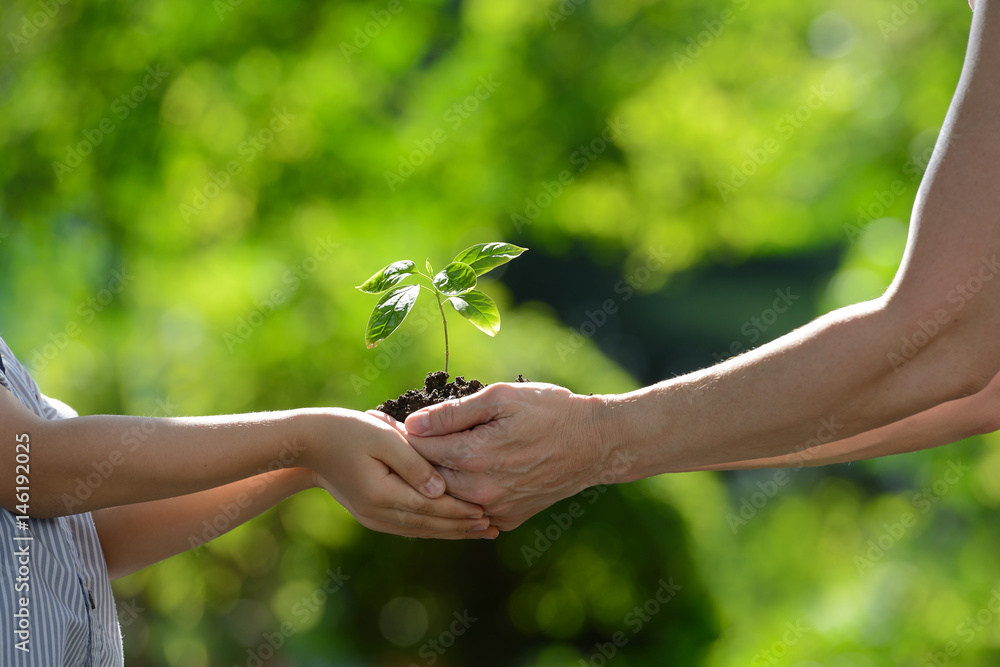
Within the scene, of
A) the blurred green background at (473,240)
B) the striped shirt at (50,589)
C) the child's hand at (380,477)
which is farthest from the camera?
the blurred green background at (473,240)

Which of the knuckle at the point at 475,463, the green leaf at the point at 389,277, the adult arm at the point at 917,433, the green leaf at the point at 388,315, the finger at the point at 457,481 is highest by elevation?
the green leaf at the point at 389,277

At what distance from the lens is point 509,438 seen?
1.46 metres

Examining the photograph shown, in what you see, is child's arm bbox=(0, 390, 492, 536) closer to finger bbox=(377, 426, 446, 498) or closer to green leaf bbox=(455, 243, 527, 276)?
finger bbox=(377, 426, 446, 498)

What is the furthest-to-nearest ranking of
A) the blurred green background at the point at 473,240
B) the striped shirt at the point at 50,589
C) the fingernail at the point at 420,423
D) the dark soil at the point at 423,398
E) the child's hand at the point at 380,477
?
the blurred green background at the point at 473,240 → the dark soil at the point at 423,398 → the fingernail at the point at 420,423 → the child's hand at the point at 380,477 → the striped shirt at the point at 50,589

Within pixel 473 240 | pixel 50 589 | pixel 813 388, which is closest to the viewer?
pixel 50 589

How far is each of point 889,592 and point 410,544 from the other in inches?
108

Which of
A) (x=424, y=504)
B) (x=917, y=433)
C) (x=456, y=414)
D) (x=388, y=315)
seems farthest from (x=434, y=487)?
(x=917, y=433)

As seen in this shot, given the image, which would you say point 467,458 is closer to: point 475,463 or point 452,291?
point 475,463

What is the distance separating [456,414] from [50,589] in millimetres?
732

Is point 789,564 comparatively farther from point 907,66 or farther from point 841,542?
point 907,66

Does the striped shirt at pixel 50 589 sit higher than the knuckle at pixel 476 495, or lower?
higher

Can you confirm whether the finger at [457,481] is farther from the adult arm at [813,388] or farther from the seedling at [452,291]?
the seedling at [452,291]

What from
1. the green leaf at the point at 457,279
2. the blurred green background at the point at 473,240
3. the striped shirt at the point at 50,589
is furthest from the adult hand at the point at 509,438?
the blurred green background at the point at 473,240

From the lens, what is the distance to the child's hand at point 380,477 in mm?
1373
